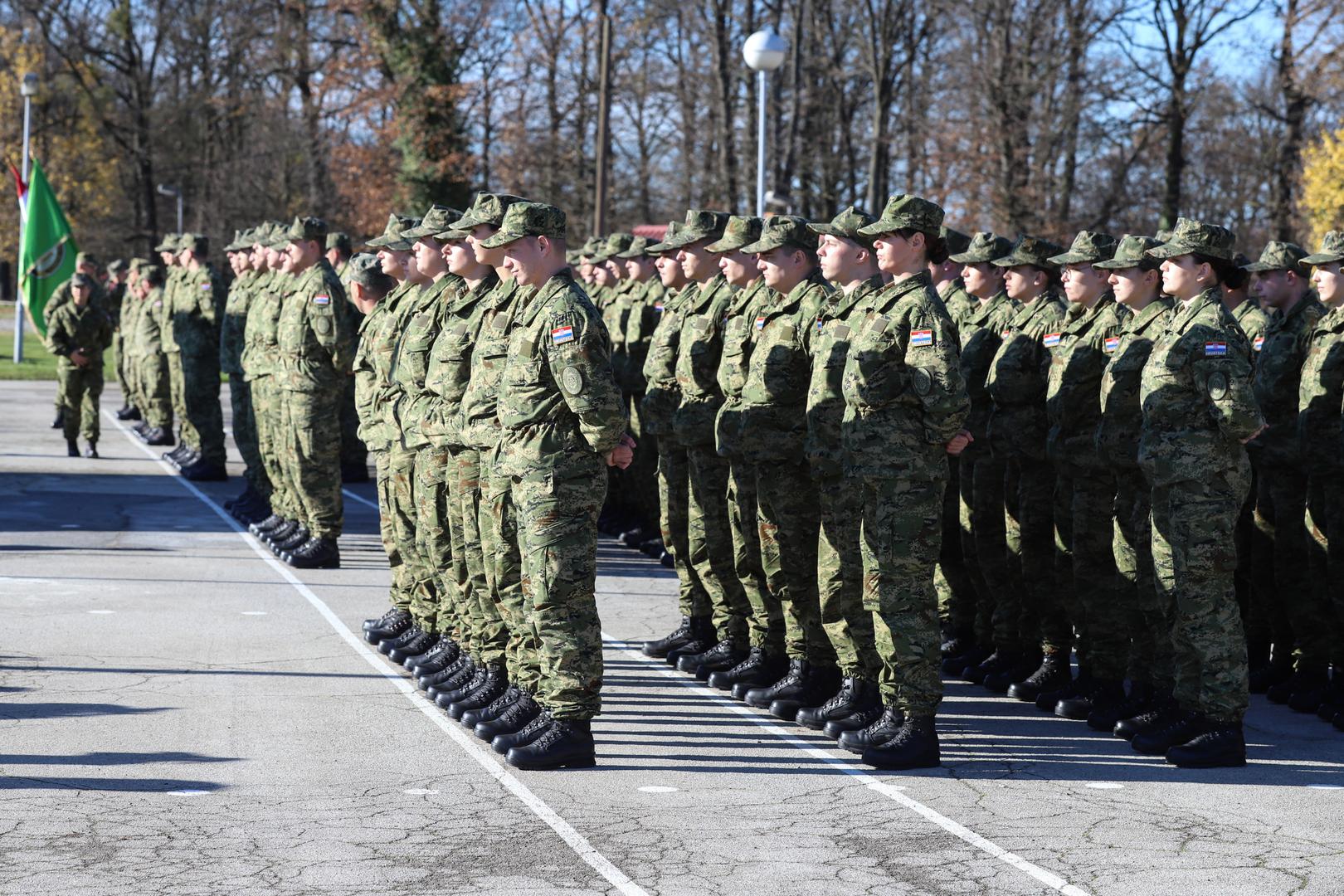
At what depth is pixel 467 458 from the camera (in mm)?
7840

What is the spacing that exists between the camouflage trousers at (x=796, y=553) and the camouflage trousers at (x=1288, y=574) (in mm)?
2693

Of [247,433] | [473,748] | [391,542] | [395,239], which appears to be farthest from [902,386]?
[247,433]

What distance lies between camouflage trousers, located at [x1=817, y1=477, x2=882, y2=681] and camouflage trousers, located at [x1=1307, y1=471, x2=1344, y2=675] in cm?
271

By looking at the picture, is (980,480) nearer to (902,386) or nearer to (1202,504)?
(1202,504)

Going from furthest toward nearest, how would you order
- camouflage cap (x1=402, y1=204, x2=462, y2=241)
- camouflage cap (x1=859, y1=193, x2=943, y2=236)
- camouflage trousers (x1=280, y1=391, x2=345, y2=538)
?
camouflage trousers (x1=280, y1=391, x2=345, y2=538), camouflage cap (x1=402, y1=204, x2=462, y2=241), camouflage cap (x1=859, y1=193, x2=943, y2=236)

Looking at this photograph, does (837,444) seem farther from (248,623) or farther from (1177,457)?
(248,623)

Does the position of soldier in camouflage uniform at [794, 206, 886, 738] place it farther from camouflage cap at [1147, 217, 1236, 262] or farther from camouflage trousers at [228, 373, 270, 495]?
camouflage trousers at [228, 373, 270, 495]

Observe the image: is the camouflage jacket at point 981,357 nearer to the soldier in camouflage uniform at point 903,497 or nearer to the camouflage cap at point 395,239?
the soldier in camouflage uniform at point 903,497

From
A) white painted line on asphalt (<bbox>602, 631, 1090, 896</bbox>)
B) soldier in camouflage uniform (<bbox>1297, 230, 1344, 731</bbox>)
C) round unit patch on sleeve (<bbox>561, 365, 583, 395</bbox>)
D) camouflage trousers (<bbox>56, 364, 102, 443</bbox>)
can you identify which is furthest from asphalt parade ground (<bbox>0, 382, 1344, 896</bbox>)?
camouflage trousers (<bbox>56, 364, 102, 443</bbox>)

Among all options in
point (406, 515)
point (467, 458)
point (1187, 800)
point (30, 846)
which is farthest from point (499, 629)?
point (1187, 800)

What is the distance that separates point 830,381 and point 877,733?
67.6 inches

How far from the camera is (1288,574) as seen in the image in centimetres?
901

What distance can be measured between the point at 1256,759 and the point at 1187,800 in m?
0.94

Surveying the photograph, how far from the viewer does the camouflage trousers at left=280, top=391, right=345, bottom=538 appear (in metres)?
11.9
